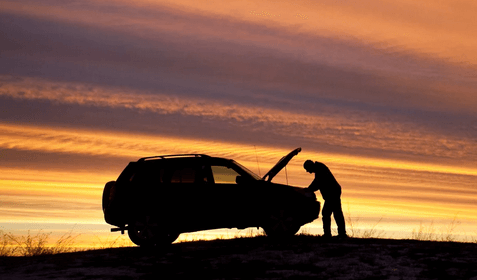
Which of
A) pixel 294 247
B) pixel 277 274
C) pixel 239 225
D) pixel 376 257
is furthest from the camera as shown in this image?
pixel 239 225

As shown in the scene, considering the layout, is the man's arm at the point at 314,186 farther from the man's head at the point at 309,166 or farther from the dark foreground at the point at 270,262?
the dark foreground at the point at 270,262

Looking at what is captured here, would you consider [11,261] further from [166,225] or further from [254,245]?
[254,245]

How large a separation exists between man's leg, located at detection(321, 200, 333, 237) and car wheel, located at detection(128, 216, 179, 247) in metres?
3.73

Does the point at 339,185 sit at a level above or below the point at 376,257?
above

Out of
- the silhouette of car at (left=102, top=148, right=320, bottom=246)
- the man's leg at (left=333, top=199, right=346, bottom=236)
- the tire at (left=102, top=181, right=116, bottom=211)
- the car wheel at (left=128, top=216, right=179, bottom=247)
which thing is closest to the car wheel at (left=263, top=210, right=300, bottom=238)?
the silhouette of car at (left=102, top=148, right=320, bottom=246)

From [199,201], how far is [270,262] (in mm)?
3309

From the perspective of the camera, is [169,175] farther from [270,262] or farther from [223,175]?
[270,262]

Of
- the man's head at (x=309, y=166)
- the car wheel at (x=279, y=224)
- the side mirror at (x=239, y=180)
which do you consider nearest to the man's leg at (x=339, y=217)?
the man's head at (x=309, y=166)

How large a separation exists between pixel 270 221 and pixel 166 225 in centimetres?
242

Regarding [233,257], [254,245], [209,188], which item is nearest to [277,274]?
[233,257]

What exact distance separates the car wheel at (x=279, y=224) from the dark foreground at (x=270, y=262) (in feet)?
0.84

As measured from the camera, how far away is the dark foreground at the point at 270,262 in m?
12.4

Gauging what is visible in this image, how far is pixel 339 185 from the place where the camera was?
17.0 metres

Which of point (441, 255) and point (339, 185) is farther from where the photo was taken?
point (339, 185)
